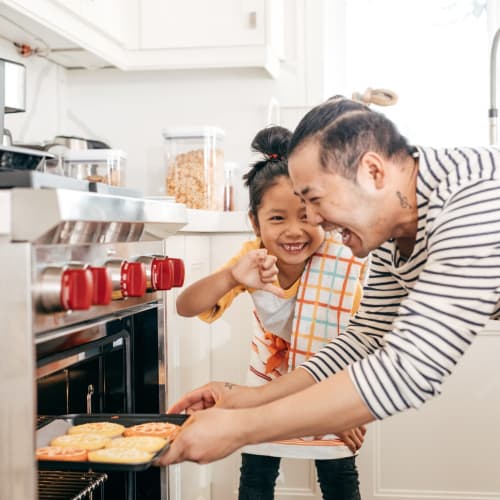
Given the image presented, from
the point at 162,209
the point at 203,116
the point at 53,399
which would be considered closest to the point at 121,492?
the point at 53,399

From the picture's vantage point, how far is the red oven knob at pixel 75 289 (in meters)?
0.75

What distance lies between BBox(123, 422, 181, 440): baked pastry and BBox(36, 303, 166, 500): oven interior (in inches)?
4.2

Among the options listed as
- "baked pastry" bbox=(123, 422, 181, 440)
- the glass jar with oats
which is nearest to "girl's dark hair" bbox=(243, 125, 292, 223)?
the glass jar with oats

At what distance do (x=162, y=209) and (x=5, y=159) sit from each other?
29 cm

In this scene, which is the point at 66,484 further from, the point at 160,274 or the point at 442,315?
the point at 442,315

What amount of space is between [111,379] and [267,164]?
0.60 metres

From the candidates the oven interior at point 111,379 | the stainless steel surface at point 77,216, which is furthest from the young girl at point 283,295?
the stainless steel surface at point 77,216

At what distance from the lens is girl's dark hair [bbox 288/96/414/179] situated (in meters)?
0.99

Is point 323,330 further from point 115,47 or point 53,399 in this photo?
point 115,47

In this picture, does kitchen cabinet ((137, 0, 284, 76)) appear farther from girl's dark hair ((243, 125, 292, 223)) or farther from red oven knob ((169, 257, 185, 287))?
red oven knob ((169, 257, 185, 287))

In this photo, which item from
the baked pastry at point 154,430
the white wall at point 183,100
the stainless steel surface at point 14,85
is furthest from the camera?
the white wall at point 183,100

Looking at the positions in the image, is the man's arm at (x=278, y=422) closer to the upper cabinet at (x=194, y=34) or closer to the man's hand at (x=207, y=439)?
the man's hand at (x=207, y=439)

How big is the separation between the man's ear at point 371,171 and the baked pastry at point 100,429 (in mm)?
447

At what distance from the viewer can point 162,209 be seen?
1107 millimetres
